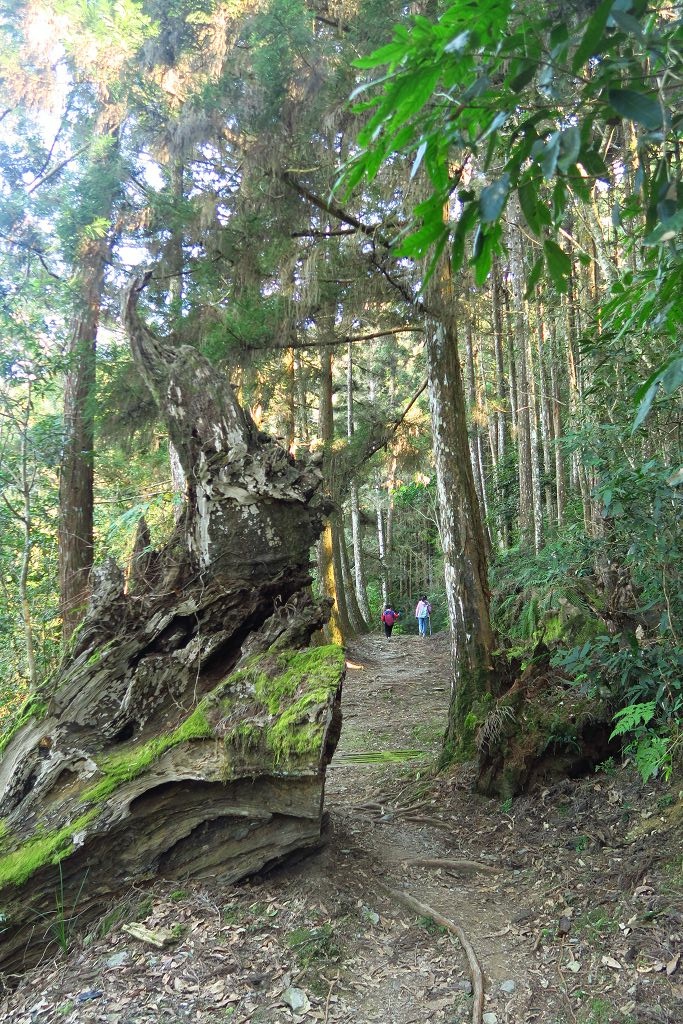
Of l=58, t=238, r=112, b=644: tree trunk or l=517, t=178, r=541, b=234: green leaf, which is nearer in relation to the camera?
l=517, t=178, r=541, b=234: green leaf

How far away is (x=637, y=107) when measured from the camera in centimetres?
135

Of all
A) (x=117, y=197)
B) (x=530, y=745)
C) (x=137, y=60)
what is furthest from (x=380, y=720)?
(x=137, y=60)

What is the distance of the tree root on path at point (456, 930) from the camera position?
3.38 meters

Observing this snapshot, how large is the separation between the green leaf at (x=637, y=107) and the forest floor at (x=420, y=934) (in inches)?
140

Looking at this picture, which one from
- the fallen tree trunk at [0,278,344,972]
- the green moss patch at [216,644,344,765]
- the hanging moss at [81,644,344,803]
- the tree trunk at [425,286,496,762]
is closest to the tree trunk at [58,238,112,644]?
the fallen tree trunk at [0,278,344,972]

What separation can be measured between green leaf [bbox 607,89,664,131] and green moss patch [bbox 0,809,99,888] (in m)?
4.31

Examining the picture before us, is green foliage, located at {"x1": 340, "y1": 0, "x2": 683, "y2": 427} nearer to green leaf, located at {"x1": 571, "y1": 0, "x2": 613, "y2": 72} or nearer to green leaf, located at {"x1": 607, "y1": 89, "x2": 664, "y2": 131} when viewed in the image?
green leaf, located at {"x1": 607, "y1": 89, "x2": 664, "y2": 131}

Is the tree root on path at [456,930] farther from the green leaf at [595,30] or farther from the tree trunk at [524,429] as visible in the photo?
the tree trunk at [524,429]

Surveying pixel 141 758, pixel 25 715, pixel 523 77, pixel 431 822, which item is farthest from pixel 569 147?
pixel 431 822

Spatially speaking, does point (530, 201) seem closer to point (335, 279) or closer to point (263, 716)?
point (263, 716)

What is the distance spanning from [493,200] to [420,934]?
412 centimetres

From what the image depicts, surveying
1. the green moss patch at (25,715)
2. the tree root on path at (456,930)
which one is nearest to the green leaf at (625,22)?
the tree root on path at (456,930)

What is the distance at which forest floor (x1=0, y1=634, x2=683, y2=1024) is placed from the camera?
11.0ft

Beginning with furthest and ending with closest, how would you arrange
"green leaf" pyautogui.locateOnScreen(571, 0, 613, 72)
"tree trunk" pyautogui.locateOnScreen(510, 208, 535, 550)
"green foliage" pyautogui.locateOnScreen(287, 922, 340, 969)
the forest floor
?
1. "tree trunk" pyautogui.locateOnScreen(510, 208, 535, 550)
2. "green foliage" pyautogui.locateOnScreen(287, 922, 340, 969)
3. the forest floor
4. "green leaf" pyautogui.locateOnScreen(571, 0, 613, 72)
